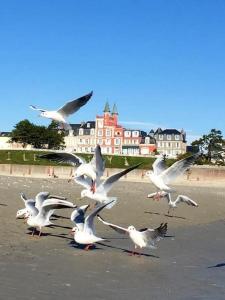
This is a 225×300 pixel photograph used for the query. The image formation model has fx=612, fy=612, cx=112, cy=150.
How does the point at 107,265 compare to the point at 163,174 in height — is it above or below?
below

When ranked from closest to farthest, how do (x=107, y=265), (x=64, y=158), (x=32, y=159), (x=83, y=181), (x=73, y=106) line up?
(x=107, y=265) < (x=83, y=181) < (x=64, y=158) < (x=73, y=106) < (x=32, y=159)

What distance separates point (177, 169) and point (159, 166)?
4.21 ft

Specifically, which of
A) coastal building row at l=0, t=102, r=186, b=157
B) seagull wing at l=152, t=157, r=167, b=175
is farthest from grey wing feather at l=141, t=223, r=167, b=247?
coastal building row at l=0, t=102, r=186, b=157

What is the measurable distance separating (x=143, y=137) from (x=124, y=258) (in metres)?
155

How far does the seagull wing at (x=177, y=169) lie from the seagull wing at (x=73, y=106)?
9.68 ft

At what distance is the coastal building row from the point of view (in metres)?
161

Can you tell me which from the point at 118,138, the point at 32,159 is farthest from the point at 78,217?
the point at 118,138

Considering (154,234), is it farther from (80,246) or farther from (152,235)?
(80,246)

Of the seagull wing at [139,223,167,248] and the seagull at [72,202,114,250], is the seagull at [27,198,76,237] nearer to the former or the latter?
the seagull at [72,202,114,250]

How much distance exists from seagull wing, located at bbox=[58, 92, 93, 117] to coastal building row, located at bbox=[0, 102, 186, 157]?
5398 inches

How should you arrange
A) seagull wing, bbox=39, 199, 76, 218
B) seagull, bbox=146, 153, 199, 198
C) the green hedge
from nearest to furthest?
seagull wing, bbox=39, 199, 76, 218 → seagull, bbox=146, 153, 199, 198 → the green hedge

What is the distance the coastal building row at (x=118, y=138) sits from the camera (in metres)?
161

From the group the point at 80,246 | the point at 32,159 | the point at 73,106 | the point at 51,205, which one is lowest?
the point at 80,246

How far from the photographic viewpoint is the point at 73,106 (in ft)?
51.3
